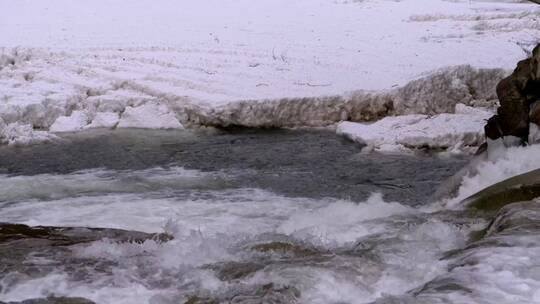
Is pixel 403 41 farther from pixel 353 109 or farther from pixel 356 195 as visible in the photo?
pixel 356 195

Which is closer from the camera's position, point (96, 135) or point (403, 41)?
point (96, 135)

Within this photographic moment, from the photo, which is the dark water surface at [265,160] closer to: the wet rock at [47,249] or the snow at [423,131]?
the snow at [423,131]

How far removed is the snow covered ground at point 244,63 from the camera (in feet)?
46.3

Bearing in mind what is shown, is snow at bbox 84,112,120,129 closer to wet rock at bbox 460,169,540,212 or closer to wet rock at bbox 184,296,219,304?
wet rock at bbox 460,169,540,212

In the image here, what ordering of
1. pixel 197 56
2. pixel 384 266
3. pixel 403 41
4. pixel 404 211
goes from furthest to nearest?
1. pixel 403 41
2. pixel 197 56
3. pixel 404 211
4. pixel 384 266

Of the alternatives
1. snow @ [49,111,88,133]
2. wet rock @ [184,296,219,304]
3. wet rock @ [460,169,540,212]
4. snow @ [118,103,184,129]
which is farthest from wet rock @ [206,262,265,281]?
snow @ [49,111,88,133]

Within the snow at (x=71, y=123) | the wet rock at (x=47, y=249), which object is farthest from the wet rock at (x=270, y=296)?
the snow at (x=71, y=123)

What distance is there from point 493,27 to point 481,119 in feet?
32.5

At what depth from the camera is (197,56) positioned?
18.5m

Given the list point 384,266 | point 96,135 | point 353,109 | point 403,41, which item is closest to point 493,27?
point 403,41

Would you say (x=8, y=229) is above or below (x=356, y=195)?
above

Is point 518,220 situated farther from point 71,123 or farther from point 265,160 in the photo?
point 71,123

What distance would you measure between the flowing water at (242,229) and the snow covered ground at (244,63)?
62.8 inches

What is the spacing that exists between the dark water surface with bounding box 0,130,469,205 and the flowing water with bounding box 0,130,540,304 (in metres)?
0.04
